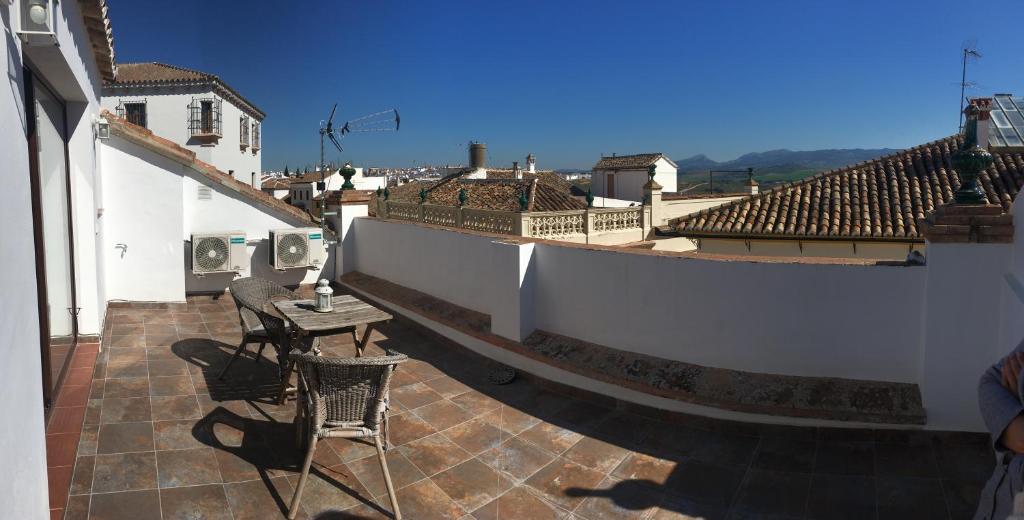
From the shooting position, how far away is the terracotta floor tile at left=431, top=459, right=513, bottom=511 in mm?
3674

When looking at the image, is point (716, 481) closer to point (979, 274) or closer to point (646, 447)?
point (646, 447)

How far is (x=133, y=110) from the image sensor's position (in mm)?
25516

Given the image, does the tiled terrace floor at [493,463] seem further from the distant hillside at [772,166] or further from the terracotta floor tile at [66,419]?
the distant hillside at [772,166]

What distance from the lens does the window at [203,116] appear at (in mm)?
25766

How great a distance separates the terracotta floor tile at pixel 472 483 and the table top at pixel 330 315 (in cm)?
142

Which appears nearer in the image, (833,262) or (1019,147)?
(833,262)

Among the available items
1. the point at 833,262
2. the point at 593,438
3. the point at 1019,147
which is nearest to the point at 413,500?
the point at 593,438

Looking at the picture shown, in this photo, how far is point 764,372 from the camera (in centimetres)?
454

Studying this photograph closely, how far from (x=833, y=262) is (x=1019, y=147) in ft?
31.6

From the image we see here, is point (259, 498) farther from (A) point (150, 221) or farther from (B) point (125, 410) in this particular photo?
(A) point (150, 221)

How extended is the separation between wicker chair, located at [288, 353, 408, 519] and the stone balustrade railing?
21.2 feet

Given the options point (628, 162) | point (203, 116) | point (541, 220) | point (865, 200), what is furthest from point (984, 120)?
point (203, 116)

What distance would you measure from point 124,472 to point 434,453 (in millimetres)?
1855

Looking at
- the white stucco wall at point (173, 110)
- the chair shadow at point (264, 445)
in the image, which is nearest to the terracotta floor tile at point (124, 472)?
the chair shadow at point (264, 445)
